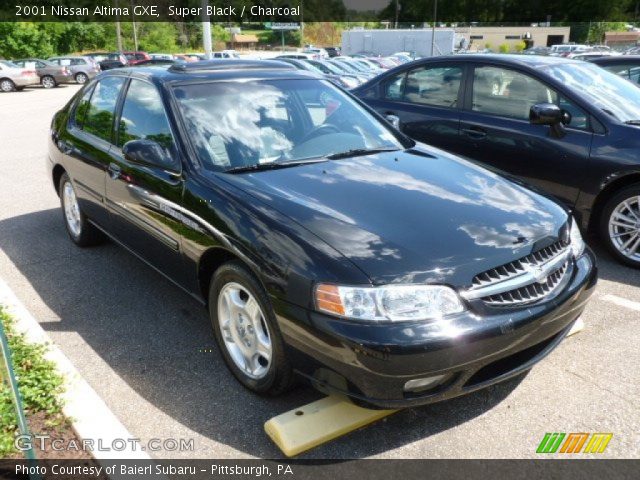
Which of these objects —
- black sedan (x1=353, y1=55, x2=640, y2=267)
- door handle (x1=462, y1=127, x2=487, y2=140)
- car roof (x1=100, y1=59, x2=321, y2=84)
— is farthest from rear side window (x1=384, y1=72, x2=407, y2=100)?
car roof (x1=100, y1=59, x2=321, y2=84)

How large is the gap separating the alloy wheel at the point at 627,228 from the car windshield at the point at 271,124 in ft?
6.67

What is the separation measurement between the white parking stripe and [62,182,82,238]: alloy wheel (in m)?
4.29

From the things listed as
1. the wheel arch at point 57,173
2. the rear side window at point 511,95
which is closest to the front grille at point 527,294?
the rear side window at point 511,95

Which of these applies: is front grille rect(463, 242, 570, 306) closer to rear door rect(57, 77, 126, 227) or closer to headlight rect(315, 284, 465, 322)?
headlight rect(315, 284, 465, 322)

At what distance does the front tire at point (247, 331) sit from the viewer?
2.67 metres

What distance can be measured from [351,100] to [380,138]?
0.49 meters

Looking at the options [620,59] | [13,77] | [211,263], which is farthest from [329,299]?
[13,77]

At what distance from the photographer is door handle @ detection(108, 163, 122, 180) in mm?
3906

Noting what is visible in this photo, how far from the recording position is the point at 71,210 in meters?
5.17

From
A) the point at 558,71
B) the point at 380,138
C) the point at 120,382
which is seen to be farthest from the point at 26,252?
the point at 558,71

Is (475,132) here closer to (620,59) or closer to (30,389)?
(620,59)

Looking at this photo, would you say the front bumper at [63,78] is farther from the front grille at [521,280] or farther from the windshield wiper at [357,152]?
the front grille at [521,280]

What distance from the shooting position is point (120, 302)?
4.08 meters

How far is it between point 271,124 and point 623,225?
2999 millimetres
